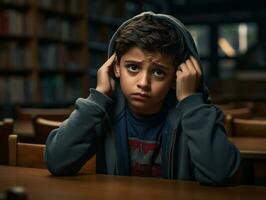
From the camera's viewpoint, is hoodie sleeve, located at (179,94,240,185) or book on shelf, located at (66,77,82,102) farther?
book on shelf, located at (66,77,82,102)

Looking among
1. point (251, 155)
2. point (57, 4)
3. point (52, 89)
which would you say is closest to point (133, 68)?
point (251, 155)

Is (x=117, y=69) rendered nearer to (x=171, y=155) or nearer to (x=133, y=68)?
(x=133, y=68)

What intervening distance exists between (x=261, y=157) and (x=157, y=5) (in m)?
7.48

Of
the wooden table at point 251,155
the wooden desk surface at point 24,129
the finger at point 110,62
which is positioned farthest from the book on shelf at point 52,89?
the finger at point 110,62

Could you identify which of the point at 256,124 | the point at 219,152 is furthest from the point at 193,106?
the point at 256,124

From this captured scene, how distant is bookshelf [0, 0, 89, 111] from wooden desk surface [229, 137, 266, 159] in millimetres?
3010

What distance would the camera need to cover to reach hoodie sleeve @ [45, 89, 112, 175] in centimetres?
126

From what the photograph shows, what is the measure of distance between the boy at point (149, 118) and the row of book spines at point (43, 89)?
348 cm

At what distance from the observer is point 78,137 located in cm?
129

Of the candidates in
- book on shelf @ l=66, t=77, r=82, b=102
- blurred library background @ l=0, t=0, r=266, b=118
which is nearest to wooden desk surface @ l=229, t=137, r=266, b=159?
blurred library background @ l=0, t=0, r=266, b=118

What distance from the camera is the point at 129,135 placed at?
→ 1365 millimetres

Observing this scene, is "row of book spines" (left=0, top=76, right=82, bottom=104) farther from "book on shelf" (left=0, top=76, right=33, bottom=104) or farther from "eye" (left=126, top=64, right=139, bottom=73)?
"eye" (left=126, top=64, right=139, bottom=73)

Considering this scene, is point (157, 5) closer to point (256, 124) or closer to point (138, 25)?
point (256, 124)

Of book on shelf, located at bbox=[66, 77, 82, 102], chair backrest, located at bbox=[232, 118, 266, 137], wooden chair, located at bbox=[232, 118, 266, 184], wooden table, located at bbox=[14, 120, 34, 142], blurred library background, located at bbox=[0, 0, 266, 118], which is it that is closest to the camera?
wooden chair, located at bbox=[232, 118, 266, 184]
